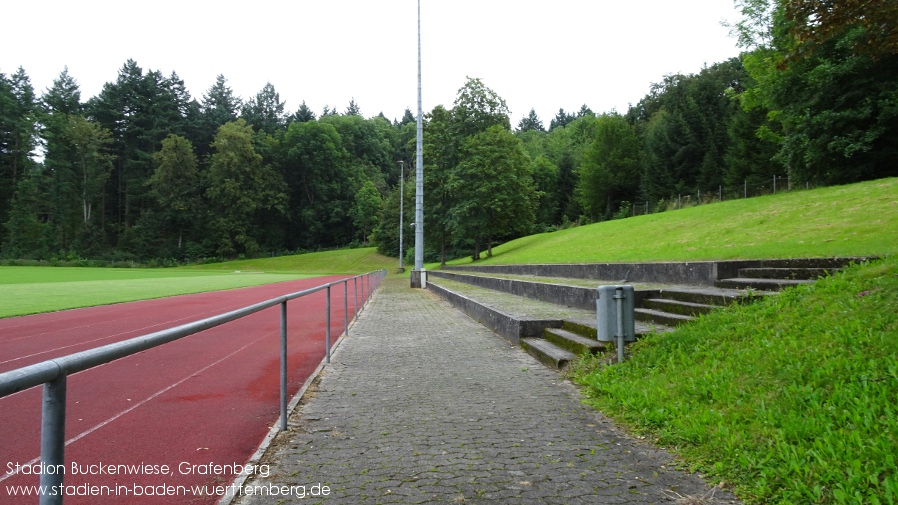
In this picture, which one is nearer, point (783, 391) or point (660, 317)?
point (783, 391)

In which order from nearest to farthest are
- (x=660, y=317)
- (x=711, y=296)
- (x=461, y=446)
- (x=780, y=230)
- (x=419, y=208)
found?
(x=461, y=446)
(x=711, y=296)
(x=660, y=317)
(x=780, y=230)
(x=419, y=208)

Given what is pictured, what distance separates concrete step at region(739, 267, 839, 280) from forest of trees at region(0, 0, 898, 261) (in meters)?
20.4

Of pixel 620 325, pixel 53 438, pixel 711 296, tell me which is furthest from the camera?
pixel 711 296

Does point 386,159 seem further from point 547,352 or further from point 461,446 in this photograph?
point 461,446

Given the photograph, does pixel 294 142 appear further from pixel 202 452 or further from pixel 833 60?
pixel 202 452

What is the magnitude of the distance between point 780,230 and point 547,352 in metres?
10.4

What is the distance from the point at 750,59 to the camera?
33.0m

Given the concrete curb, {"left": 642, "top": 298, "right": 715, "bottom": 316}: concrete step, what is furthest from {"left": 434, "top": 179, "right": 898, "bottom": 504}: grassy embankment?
the concrete curb

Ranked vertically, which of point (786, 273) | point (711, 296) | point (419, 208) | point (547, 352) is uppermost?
point (419, 208)

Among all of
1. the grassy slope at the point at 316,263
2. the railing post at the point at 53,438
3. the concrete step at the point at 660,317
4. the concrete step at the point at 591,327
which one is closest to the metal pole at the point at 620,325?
the concrete step at the point at 591,327

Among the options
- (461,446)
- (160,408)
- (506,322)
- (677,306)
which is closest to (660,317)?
(677,306)

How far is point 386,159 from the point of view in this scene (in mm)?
110125

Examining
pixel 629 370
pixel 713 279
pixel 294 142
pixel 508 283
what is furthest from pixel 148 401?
pixel 294 142

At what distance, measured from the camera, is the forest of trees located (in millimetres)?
26359
